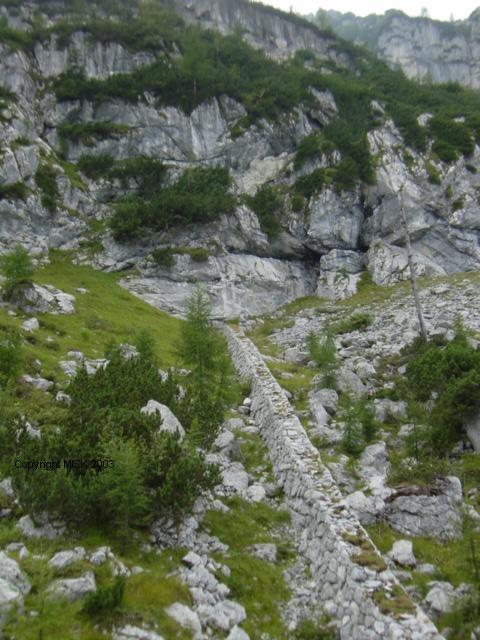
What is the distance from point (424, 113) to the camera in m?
74.6

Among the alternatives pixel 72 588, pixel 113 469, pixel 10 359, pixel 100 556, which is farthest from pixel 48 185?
pixel 72 588

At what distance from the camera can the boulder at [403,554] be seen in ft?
34.4

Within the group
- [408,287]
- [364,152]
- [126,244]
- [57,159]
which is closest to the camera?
[408,287]

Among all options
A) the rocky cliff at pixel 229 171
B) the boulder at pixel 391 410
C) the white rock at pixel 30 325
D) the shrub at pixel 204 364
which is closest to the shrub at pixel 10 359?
the shrub at pixel 204 364

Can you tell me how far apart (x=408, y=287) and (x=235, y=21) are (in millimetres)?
98500

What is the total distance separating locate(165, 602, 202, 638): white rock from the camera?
788 cm

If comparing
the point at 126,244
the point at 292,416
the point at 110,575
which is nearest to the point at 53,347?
the point at 292,416

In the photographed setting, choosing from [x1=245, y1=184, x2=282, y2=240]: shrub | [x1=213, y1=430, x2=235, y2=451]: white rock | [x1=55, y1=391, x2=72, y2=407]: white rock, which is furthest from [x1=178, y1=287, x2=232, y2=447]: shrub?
[x1=245, y1=184, x2=282, y2=240]: shrub

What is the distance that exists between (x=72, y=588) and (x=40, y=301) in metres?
25.6

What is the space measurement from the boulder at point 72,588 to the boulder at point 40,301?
23887 mm

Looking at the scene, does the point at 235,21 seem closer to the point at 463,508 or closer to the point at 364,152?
the point at 364,152

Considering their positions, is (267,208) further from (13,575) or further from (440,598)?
(13,575)

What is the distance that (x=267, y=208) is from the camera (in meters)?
62.5

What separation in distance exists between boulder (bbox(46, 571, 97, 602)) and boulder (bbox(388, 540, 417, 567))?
6.82 m
